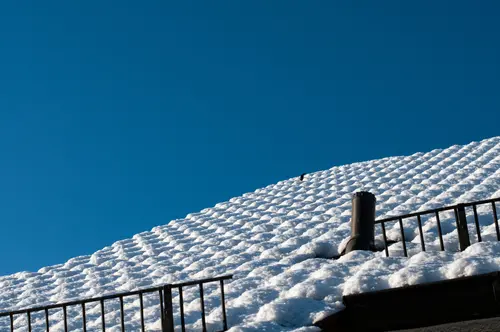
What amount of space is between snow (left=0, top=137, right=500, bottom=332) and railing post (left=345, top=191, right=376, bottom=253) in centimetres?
32

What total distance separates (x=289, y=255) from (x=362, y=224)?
1.22 meters

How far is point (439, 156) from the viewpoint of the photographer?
1509cm

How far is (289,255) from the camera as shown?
920 cm

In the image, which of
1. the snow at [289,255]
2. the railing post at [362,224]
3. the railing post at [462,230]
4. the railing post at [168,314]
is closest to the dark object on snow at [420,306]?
the snow at [289,255]

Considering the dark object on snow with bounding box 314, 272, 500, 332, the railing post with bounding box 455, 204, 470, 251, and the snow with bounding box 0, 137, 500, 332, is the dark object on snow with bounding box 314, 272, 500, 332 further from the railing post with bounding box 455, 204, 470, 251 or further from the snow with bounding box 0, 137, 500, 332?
the railing post with bounding box 455, 204, 470, 251

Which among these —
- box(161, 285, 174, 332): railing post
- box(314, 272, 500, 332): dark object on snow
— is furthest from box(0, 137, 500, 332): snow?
box(161, 285, 174, 332): railing post

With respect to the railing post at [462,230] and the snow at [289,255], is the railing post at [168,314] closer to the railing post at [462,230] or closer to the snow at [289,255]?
the snow at [289,255]

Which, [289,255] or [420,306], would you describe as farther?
[289,255]

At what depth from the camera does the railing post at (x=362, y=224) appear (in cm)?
818

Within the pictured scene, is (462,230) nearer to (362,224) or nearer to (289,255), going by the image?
(362,224)

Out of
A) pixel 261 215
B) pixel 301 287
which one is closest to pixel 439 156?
pixel 261 215

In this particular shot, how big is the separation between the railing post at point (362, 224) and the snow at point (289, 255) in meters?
0.32

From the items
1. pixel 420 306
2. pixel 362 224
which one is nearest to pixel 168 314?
pixel 420 306

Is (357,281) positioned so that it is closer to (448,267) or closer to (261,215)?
(448,267)
